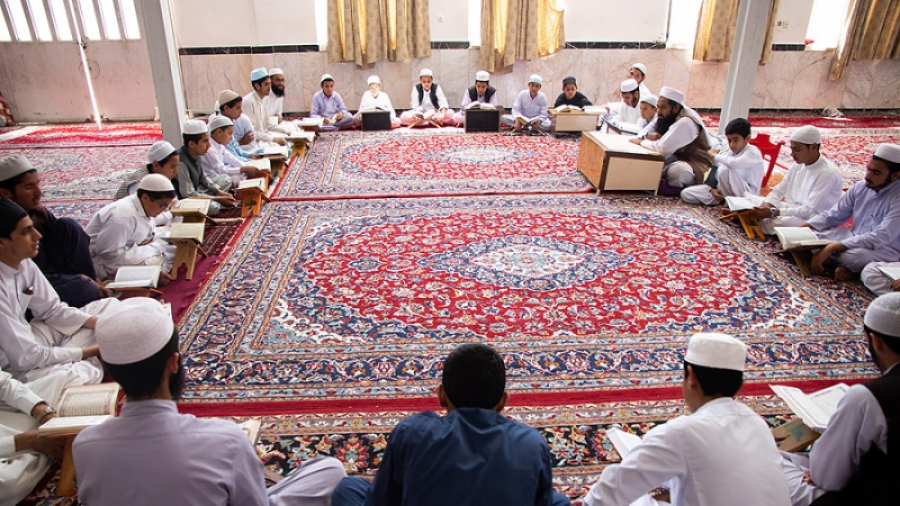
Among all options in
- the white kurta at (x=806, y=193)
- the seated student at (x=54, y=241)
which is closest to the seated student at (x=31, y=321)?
the seated student at (x=54, y=241)

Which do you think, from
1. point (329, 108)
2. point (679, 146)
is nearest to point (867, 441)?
point (679, 146)

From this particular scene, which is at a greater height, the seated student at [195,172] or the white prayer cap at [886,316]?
the white prayer cap at [886,316]

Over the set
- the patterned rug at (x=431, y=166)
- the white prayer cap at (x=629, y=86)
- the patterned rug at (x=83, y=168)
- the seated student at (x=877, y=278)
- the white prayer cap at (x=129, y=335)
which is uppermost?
the white prayer cap at (x=129, y=335)

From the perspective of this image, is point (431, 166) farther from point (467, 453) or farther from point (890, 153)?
point (467, 453)

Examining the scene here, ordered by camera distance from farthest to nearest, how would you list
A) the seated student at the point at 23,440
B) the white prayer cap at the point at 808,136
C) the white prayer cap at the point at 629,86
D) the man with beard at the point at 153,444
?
the white prayer cap at the point at 629,86
the white prayer cap at the point at 808,136
the seated student at the point at 23,440
the man with beard at the point at 153,444

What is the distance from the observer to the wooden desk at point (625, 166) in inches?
209

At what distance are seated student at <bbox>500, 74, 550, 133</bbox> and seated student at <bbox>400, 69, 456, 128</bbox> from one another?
0.99 meters

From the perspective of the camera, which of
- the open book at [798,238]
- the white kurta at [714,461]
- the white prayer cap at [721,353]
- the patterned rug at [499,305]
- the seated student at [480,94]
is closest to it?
the white kurta at [714,461]

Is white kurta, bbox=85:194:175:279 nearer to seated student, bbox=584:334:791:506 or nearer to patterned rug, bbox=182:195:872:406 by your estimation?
patterned rug, bbox=182:195:872:406

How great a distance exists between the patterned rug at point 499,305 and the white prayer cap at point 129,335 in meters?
1.25

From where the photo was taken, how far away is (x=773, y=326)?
10.6 ft

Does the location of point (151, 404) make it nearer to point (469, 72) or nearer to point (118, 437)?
point (118, 437)

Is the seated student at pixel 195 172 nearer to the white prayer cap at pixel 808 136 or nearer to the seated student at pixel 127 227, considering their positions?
the seated student at pixel 127 227

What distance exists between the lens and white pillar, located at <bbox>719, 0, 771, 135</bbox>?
20.0ft
